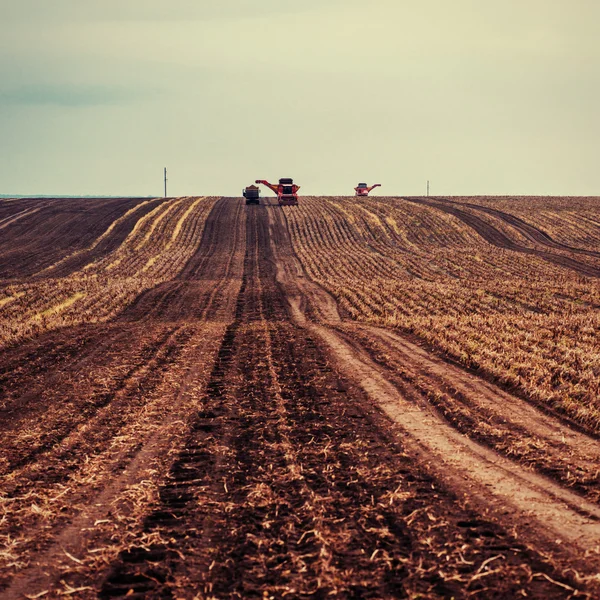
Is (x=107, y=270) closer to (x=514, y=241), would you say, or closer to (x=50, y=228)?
(x=50, y=228)

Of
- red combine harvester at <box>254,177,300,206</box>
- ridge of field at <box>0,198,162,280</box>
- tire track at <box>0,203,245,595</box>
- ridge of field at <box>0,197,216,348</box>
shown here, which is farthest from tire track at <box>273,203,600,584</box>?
red combine harvester at <box>254,177,300,206</box>

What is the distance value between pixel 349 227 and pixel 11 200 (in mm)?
41589

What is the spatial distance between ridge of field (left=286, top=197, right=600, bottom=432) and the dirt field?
133mm

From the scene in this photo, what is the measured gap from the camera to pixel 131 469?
811cm

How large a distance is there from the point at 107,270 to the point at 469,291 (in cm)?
2167

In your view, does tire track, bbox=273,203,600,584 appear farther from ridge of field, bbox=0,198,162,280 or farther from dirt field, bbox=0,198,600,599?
ridge of field, bbox=0,198,162,280

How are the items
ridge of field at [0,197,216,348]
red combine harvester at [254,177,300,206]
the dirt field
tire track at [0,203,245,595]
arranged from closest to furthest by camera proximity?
the dirt field, tire track at [0,203,245,595], ridge of field at [0,197,216,348], red combine harvester at [254,177,300,206]

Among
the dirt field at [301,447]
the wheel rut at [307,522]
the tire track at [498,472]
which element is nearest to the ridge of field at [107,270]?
the dirt field at [301,447]

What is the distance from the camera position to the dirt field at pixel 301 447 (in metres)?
5.55

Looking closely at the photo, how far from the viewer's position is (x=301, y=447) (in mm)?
8727

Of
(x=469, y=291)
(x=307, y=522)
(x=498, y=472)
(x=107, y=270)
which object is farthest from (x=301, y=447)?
(x=107, y=270)

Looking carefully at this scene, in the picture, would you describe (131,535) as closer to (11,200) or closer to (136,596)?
(136,596)

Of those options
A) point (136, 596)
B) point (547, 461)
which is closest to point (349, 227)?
point (547, 461)

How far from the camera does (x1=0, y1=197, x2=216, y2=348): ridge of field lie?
2344 cm
